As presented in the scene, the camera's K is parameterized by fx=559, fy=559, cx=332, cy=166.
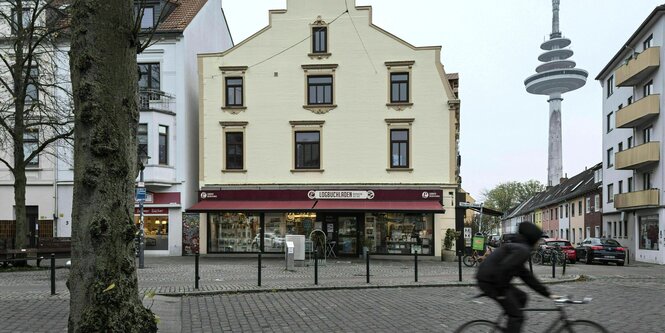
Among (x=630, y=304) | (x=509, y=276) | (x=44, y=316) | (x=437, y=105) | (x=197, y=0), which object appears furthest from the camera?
(x=197, y=0)

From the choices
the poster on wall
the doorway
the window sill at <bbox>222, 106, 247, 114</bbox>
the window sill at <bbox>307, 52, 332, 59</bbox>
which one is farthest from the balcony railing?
the doorway

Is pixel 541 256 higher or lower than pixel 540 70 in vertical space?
lower

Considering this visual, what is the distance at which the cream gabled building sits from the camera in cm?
2602

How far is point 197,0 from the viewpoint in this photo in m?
29.8

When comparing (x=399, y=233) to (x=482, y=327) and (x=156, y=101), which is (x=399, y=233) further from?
(x=482, y=327)

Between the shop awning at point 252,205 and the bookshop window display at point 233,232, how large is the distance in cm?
75

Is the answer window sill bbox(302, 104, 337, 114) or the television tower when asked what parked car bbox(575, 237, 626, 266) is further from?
the television tower

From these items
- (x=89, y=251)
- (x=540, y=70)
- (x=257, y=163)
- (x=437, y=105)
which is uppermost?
(x=540, y=70)

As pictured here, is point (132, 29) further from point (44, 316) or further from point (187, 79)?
point (187, 79)

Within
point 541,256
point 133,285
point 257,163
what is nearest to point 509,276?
point 133,285

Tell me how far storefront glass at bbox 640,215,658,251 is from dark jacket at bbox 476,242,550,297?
33.0 m

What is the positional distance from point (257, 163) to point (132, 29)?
68.9 ft

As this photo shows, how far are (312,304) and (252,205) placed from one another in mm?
15668

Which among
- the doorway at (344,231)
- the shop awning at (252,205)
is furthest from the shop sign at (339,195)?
the doorway at (344,231)
